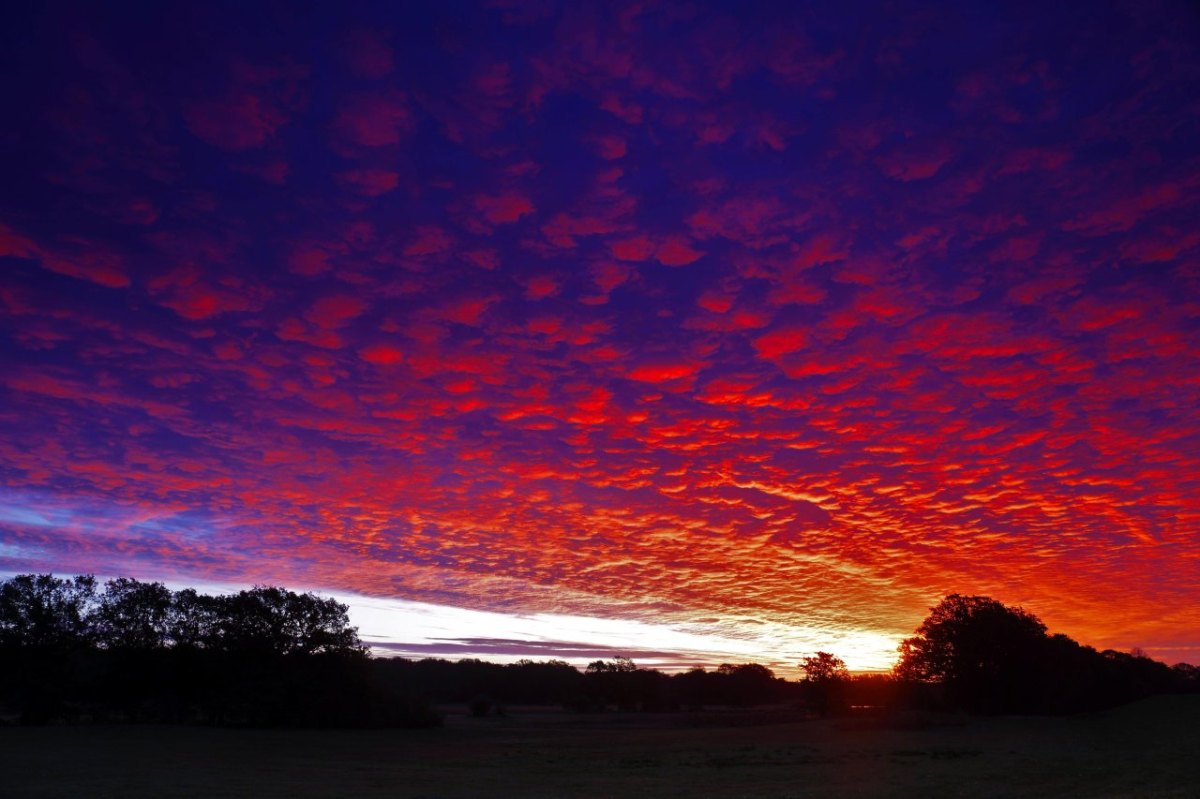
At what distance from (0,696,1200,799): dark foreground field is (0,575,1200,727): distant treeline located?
7.27m

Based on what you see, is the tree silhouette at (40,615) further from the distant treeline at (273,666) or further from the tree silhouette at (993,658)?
the tree silhouette at (993,658)

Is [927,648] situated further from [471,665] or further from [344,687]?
[471,665]

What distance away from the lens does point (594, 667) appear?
159875mm

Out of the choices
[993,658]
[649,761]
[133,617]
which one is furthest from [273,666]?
[993,658]

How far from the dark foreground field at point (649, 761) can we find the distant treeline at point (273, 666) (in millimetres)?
7268

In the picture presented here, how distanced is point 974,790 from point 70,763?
1697 inches

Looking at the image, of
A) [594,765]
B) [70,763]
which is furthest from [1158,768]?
[70,763]

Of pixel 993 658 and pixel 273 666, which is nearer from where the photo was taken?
pixel 273 666

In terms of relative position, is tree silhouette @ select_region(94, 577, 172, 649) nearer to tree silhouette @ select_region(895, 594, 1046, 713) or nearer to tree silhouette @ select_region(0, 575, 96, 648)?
tree silhouette @ select_region(0, 575, 96, 648)

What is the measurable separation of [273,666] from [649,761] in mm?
49578

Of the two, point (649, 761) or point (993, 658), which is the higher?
point (993, 658)

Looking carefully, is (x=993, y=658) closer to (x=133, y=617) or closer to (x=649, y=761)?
(x=649, y=761)

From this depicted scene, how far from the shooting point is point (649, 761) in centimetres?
4412

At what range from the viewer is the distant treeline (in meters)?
74.8
